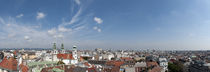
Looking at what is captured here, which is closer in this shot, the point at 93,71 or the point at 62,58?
the point at 93,71

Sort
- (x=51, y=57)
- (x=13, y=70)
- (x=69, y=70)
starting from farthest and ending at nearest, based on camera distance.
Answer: (x=51, y=57), (x=69, y=70), (x=13, y=70)

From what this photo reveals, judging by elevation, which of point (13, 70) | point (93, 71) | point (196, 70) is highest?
point (13, 70)

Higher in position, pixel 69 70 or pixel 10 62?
pixel 10 62

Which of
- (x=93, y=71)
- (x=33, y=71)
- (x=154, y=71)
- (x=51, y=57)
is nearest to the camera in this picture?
(x=33, y=71)

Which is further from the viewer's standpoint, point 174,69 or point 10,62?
point 174,69

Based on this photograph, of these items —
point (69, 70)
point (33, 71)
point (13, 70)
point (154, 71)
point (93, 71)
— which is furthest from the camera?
point (154, 71)

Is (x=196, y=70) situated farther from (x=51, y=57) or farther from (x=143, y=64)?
(x=51, y=57)

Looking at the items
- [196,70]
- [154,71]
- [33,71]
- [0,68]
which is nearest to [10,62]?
[0,68]

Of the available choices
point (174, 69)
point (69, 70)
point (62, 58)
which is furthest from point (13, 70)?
point (174, 69)

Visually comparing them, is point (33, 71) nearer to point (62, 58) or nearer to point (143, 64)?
point (62, 58)
